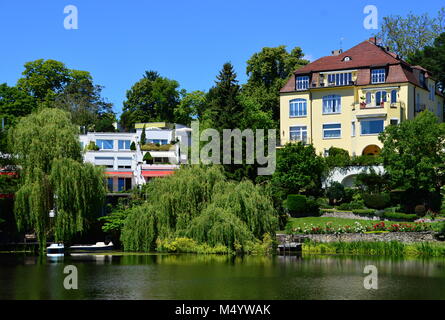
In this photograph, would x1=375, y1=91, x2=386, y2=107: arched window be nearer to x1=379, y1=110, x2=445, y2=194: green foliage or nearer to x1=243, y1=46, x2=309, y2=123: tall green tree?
x1=379, y1=110, x2=445, y2=194: green foliage

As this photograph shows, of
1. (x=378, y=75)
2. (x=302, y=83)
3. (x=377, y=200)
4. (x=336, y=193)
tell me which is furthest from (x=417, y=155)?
(x=302, y=83)

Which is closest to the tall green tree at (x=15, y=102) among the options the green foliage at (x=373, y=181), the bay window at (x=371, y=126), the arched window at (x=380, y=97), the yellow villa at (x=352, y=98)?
the yellow villa at (x=352, y=98)

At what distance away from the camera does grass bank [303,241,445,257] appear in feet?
158

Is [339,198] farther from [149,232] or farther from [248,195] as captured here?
[149,232]

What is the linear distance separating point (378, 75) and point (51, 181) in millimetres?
38042

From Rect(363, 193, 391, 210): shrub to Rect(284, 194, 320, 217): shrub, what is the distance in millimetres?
4081

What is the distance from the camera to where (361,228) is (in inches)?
2031

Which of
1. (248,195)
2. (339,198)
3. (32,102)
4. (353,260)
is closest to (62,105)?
(32,102)

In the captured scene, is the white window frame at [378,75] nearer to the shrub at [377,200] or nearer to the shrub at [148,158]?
the shrub at [377,200]

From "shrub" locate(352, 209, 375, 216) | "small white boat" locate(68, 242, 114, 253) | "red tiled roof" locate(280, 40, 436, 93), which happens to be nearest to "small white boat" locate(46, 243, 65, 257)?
"small white boat" locate(68, 242, 114, 253)

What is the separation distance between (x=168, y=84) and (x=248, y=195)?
5718 cm

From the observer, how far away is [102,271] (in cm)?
3716

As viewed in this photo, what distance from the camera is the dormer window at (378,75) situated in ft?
235
